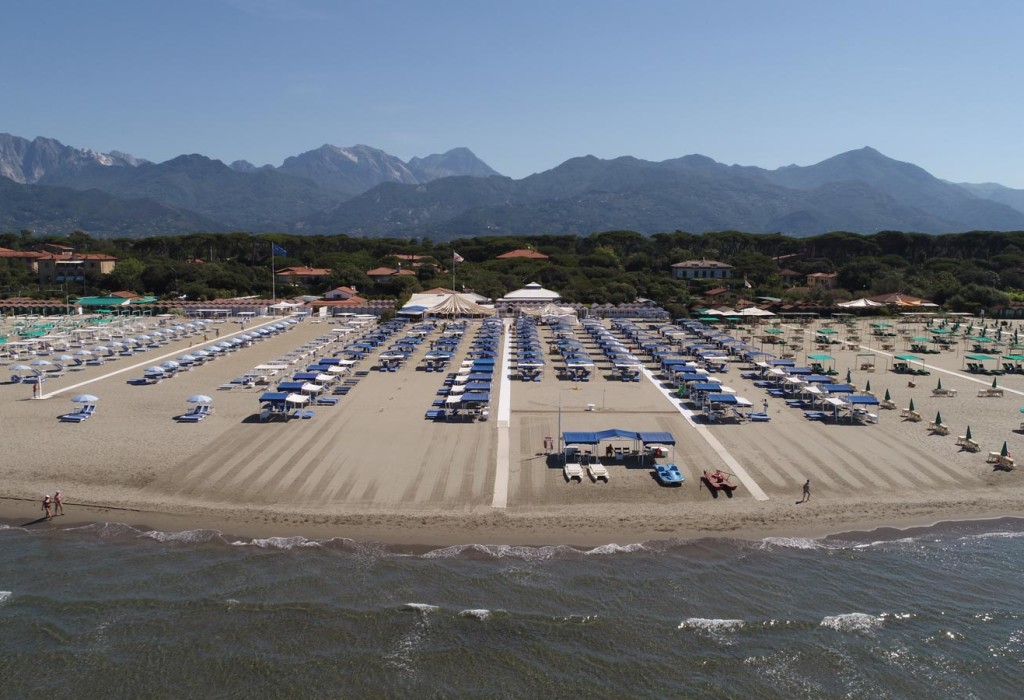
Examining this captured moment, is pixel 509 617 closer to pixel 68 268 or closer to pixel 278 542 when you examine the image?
pixel 278 542

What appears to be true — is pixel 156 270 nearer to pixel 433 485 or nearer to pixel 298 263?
pixel 298 263

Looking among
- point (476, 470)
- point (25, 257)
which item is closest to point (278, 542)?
point (476, 470)

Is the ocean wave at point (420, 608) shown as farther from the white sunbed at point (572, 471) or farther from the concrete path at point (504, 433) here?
the white sunbed at point (572, 471)

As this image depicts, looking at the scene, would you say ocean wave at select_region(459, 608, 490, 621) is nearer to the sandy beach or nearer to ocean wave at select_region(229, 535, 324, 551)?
the sandy beach

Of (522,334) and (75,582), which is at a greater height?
(522,334)

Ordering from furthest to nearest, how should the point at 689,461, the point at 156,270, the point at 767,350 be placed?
the point at 156,270 → the point at 767,350 → the point at 689,461

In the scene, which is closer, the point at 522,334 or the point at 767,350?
the point at 767,350

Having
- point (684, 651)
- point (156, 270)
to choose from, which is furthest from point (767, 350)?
point (156, 270)
